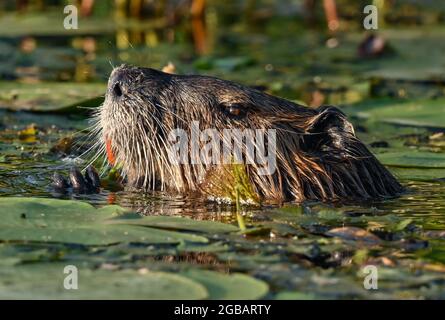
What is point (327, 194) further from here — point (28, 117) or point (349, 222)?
point (28, 117)

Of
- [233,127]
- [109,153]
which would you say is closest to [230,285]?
[233,127]

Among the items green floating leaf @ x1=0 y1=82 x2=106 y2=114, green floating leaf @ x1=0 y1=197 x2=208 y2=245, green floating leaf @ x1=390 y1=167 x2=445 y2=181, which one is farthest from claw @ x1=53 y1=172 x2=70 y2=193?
green floating leaf @ x1=390 y1=167 x2=445 y2=181

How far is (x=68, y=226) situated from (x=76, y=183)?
122cm

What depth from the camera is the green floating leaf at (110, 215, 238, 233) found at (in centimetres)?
566

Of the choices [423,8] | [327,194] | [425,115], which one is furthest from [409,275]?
[423,8]

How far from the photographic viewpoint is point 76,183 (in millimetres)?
6789

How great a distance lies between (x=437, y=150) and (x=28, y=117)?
360cm

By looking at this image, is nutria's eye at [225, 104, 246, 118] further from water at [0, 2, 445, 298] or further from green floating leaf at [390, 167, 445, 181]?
green floating leaf at [390, 167, 445, 181]

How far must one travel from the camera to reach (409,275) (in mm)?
5000

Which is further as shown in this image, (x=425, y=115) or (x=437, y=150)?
(x=425, y=115)

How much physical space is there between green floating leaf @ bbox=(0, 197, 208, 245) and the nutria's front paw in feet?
2.56

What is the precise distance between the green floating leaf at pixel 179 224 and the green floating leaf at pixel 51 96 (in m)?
3.45

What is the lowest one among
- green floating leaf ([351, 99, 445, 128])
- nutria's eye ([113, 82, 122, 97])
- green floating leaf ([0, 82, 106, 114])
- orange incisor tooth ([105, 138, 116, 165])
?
orange incisor tooth ([105, 138, 116, 165])

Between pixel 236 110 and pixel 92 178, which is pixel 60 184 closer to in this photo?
pixel 92 178
